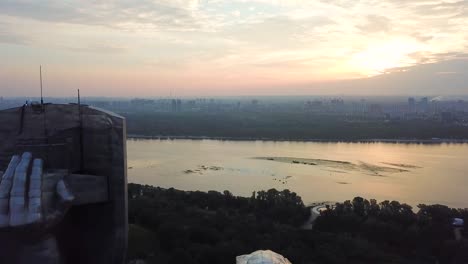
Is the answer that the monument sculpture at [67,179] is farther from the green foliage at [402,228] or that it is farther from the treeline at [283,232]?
the green foliage at [402,228]

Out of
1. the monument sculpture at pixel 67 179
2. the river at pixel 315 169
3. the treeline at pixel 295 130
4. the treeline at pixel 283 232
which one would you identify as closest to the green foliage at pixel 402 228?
the treeline at pixel 283 232

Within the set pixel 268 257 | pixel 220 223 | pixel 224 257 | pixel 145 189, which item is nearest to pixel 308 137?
pixel 145 189

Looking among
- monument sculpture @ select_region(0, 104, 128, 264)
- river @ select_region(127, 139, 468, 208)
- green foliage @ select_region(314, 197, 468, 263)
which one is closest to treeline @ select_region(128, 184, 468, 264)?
green foliage @ select_region(314, 197, 468, 263)

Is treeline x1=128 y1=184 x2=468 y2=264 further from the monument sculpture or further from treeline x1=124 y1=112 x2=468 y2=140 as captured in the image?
treeline x1=124 y1=112 x2=468 y2=140

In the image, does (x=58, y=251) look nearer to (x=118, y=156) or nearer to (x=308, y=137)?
(x=118, y=156)

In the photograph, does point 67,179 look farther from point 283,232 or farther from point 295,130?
point 295,130

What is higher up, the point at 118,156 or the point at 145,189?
the point at 118,156

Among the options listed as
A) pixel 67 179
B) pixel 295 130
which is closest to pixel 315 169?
pixel 295 130
